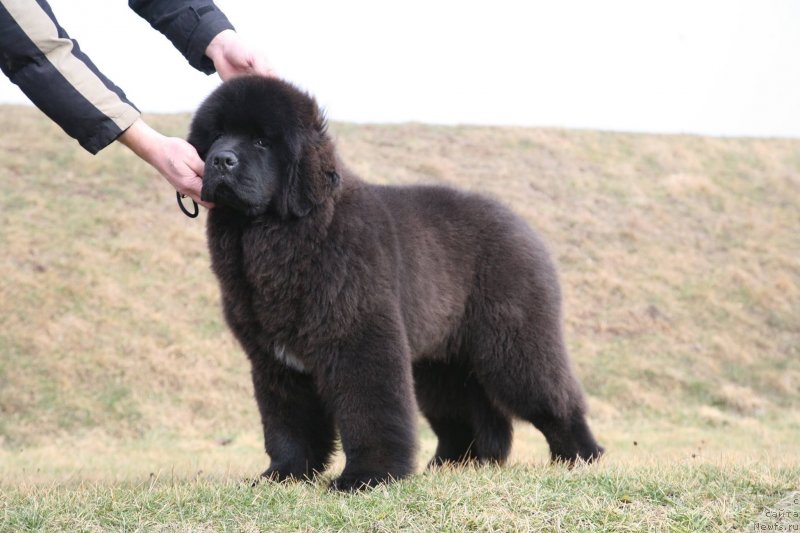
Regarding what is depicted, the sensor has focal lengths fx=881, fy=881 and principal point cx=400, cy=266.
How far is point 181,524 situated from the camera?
3.94 metres

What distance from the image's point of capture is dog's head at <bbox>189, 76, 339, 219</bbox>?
4473 mm

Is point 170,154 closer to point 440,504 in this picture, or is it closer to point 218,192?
point 218,192

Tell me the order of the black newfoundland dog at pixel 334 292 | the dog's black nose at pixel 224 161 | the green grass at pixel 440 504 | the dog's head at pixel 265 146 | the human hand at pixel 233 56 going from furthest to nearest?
the human hand at pixel 233 56 < the black newfoundland dog at pixel 334 292 < the dog's head at pixel 265 146 < the dog's black nose at pixel 224 161 < the green grass at pixel 440 504

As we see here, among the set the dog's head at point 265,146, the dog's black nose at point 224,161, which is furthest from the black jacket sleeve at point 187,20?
the dog's black nose at point 224,161

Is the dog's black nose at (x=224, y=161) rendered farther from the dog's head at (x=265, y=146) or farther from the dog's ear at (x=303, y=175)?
Answer: the dog's ear at (x=303, y=175)

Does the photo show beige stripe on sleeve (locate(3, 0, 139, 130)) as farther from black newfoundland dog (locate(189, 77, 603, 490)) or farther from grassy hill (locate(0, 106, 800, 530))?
grassy hill (locate(0, 106, 800, 530))

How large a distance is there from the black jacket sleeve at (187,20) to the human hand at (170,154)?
0.88 metres

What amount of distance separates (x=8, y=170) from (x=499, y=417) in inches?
662

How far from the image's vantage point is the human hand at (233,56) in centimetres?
509

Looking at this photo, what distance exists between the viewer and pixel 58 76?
4.07 metres

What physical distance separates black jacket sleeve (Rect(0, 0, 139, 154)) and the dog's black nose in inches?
17.5

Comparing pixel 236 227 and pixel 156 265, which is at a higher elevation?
pixel 236 227

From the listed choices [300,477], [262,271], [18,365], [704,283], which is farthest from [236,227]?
[704,283]

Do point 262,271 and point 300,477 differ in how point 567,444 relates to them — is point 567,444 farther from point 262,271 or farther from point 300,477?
point 262,271
